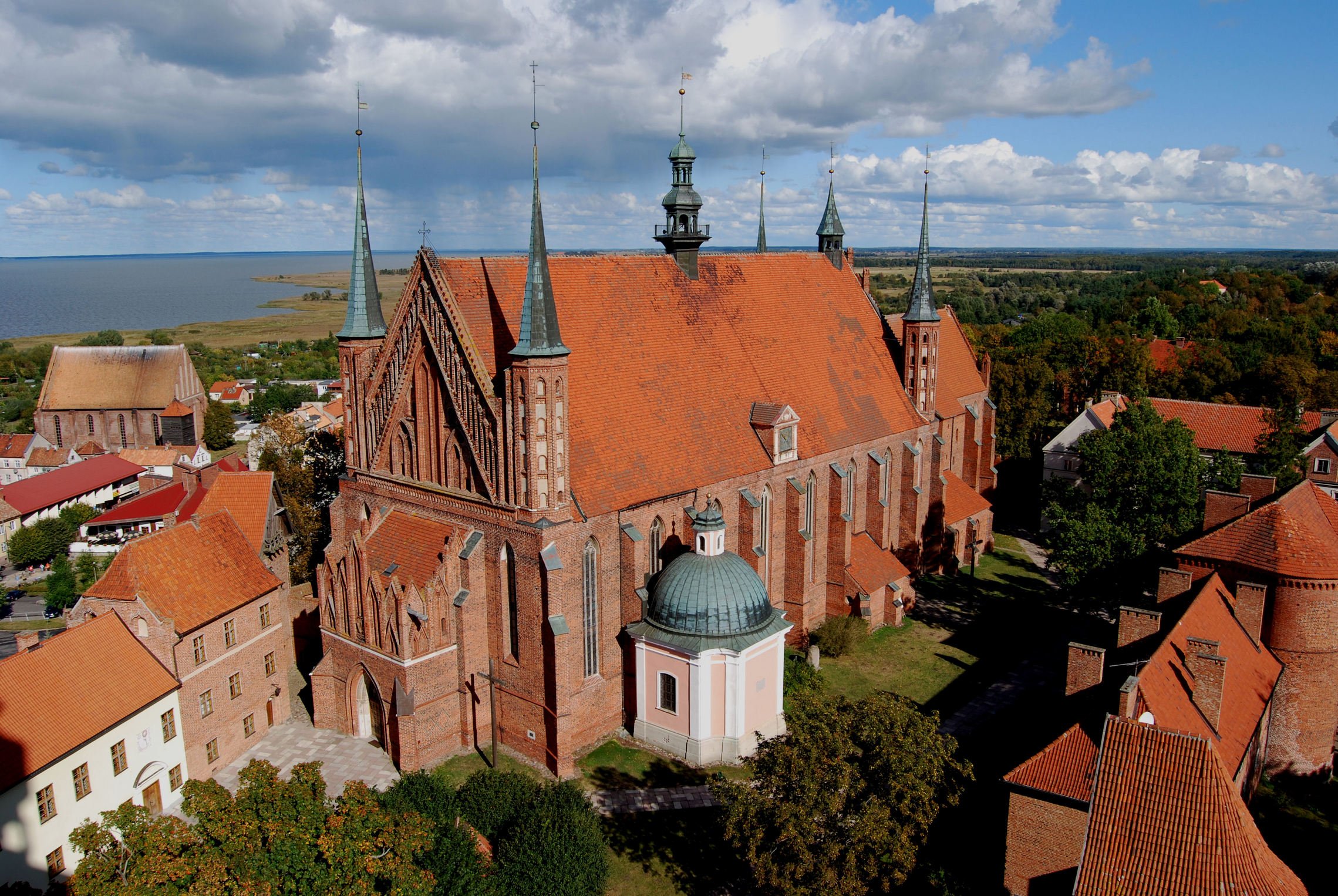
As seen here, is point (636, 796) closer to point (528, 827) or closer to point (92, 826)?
point (528, 827)

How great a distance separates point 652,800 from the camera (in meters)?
29.2

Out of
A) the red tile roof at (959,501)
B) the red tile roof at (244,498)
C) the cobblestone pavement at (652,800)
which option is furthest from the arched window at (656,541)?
the red tile roof at (959,501)

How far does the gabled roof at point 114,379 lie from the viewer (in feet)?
307

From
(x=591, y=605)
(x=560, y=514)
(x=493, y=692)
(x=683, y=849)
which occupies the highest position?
(x=560, y=514)

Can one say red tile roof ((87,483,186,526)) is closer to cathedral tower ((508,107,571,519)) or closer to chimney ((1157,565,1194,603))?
cathedral tower ((508,107,571,519))

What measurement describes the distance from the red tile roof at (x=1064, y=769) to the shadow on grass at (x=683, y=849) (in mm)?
8166

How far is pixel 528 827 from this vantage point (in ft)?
78.5

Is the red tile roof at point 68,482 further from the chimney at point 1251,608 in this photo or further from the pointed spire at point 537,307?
the chimney at point 1251,608

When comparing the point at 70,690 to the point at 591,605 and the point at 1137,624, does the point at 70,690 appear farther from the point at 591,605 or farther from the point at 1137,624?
the point at 1137,624

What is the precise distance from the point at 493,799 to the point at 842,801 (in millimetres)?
10200

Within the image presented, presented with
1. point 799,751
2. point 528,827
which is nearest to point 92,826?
point 528,827

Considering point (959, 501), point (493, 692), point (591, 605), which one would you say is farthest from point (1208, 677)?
point (959, 501)

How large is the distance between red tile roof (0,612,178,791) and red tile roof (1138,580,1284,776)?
28874 millimetres

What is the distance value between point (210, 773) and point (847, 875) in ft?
74.7
